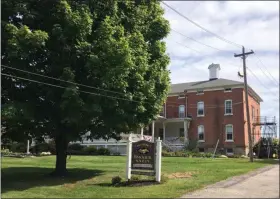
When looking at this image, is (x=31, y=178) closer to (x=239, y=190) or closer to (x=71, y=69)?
(x=71, y=69)

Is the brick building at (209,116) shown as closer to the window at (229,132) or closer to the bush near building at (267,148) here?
the window at (229,132)

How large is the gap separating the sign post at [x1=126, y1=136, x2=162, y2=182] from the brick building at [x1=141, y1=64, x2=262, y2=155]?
95.4 feet

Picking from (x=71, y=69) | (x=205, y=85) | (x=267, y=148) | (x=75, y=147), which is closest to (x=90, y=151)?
(x=75, y=147)

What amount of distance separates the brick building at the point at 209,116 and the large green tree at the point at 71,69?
1143 inches

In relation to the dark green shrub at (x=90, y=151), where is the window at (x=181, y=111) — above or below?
above

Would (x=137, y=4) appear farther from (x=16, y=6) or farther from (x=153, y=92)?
(x=16, y=6)

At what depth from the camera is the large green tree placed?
15.4 m

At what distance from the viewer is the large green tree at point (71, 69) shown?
15.4 meters

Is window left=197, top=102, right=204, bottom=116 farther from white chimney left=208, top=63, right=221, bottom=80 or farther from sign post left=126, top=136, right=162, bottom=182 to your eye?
sign post left=126, top=136, right=162, bottom=182

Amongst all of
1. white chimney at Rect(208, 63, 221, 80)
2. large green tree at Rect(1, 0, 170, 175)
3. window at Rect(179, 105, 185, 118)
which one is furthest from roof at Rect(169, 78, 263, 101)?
large green tree at Rect(1, 0, 170, 175)

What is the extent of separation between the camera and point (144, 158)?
16859mm

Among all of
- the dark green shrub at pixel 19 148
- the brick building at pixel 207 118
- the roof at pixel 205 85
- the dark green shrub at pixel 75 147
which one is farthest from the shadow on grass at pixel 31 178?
the roof at pixel 205 85

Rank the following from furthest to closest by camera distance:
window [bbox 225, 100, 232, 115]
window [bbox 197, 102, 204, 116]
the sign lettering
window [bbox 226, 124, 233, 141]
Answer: window [bbox 197, 102, 204, 116]
window [bbox 225, 100, 232, 115]
window [bbox 226, 124, 233, 141]
the sign lettering

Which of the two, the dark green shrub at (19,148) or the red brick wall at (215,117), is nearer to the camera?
the dark green shrub at (19,148)
